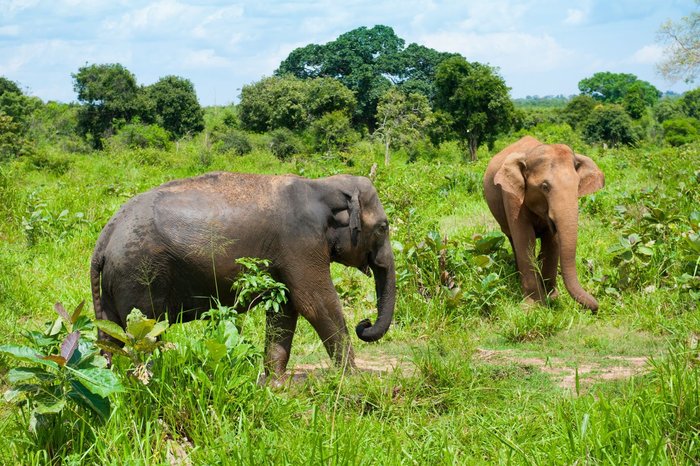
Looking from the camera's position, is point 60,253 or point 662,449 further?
point 60,253

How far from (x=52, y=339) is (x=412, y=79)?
185 feet

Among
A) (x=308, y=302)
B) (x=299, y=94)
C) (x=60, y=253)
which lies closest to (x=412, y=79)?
(x=299, y=94)

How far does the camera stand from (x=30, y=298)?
7.98m

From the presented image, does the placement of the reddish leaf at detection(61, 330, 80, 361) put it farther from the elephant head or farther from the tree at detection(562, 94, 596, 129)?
the tree at detection(562, 94, 596, 129)

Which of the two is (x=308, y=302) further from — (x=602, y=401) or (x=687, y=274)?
(x=687, y=274)

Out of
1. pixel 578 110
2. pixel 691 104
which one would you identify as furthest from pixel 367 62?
pixel 691 104

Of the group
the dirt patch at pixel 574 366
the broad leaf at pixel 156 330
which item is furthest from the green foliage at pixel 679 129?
the broad leaf at pixel 156 330

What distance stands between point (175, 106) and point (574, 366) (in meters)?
39.5

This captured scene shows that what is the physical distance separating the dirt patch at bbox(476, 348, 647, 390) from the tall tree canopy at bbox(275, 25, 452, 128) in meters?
48.1

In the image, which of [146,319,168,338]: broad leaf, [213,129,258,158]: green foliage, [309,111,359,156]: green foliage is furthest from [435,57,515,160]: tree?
[146,319,168,338]: broad leaf

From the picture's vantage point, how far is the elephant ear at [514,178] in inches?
311

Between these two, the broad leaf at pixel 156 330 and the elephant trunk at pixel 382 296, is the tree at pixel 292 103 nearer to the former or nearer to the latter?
the elephant trunk at pixel 382 296

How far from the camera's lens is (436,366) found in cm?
473

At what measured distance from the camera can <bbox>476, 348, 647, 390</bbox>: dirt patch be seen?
522 centimetres
